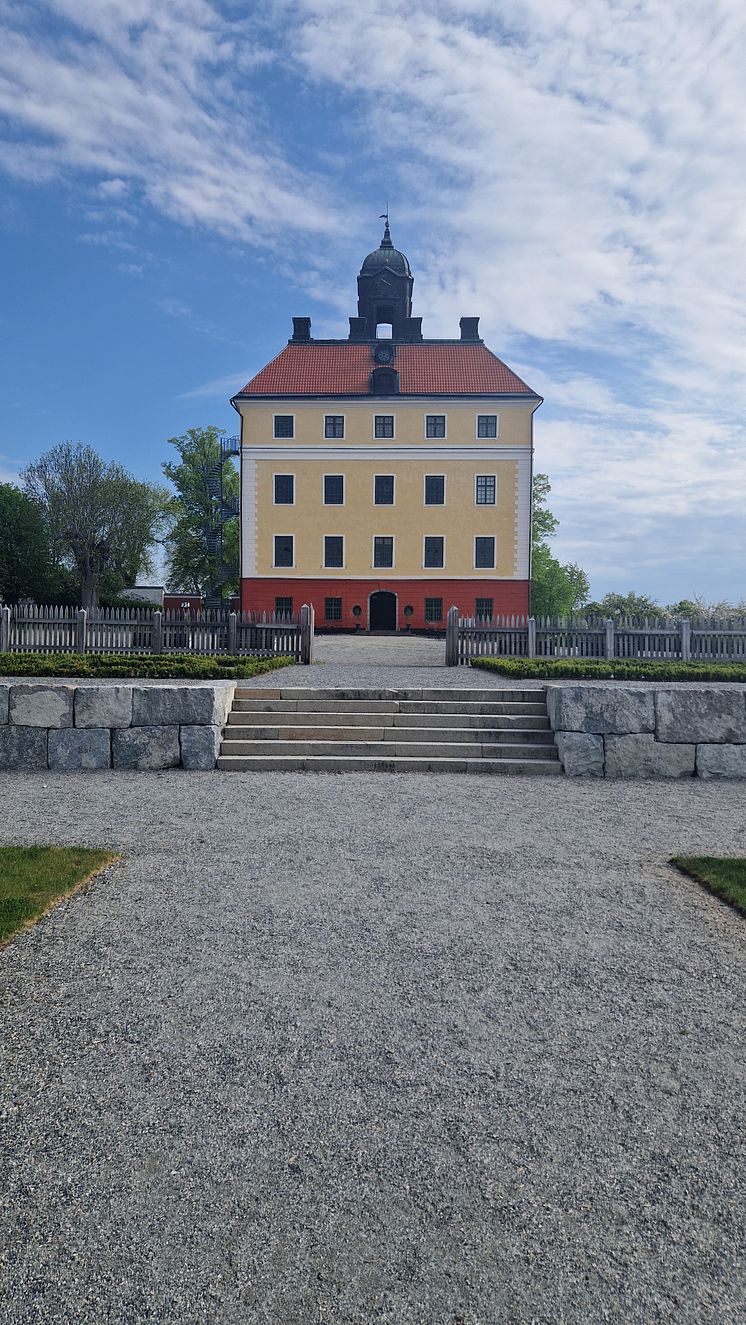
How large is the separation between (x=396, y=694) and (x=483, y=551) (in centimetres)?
3006

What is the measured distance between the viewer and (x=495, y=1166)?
2.67m

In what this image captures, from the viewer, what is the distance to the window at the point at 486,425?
4016 centimetres

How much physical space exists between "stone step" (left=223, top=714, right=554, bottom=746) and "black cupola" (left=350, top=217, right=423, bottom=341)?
40011 mm

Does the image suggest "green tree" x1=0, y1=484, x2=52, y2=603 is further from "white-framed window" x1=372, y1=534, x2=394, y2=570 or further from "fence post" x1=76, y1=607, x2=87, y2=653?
"fence post" x1=76, y1=607, x2=87, y2=653

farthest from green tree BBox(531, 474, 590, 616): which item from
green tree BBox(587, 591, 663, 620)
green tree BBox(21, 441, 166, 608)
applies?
green tree BBox(21, 441, 166, 608)

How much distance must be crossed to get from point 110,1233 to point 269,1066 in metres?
0.98

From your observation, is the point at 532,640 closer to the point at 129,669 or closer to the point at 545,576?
the point at 129,669

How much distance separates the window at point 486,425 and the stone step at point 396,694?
31741 millimetres

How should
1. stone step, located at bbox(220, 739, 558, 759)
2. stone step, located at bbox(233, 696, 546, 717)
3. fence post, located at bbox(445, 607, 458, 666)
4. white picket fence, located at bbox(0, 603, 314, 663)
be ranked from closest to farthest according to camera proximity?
1. stone step, located at bbox(220, 739, 558, 759)
2. stone step, located at bbox(233, 696, 546, 717)
3. fence post, located at bbox(445, 607, 458, 666)
4. white picket fence, located at bbox(0, 603, 314, 663)

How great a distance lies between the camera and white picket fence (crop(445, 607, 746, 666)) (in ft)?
68.3

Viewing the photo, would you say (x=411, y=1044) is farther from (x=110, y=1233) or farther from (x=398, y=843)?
(x=398, y=843)

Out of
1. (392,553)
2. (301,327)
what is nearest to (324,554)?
(392,553)

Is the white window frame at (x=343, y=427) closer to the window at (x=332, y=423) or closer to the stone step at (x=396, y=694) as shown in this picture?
the window at (x=332, y=423)

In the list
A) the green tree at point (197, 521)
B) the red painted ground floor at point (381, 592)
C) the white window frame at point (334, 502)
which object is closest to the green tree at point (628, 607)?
the red painted ground floor at point (381, 592)
